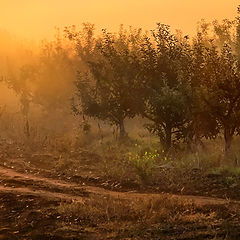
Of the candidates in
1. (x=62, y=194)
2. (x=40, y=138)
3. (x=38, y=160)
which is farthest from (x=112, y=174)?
(x=40, y=138)

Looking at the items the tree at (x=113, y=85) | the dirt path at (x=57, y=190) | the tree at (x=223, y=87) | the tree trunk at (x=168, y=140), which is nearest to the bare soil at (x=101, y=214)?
the dirt path at (x=57, y=190)

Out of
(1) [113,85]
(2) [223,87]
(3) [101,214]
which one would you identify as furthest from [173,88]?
(3) [101,214]

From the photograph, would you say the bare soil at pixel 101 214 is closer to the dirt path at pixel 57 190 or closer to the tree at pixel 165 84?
the dirt path at pixel 57 190

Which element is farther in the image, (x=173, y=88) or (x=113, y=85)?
(x=113, y=85)

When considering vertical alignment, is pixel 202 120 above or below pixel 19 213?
above

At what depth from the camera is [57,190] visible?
14.7 m

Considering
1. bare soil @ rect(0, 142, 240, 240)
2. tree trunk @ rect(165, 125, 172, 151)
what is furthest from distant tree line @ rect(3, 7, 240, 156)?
bare soil @ rect(0, 142, 240, 240)

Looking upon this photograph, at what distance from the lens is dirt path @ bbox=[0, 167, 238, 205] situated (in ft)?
43.0

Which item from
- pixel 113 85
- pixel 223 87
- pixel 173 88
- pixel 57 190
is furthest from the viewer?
pixel 113 85

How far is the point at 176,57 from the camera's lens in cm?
2234

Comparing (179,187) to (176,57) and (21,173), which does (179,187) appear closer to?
(21,173)

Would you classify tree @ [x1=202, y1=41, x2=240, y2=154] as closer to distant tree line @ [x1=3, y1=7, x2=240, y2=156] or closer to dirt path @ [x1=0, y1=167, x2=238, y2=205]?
distant tree line @ [x1=3, y1=7, x2=240, y2=156]

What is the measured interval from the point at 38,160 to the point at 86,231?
13.1 metres

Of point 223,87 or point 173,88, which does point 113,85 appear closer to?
point 173,88
